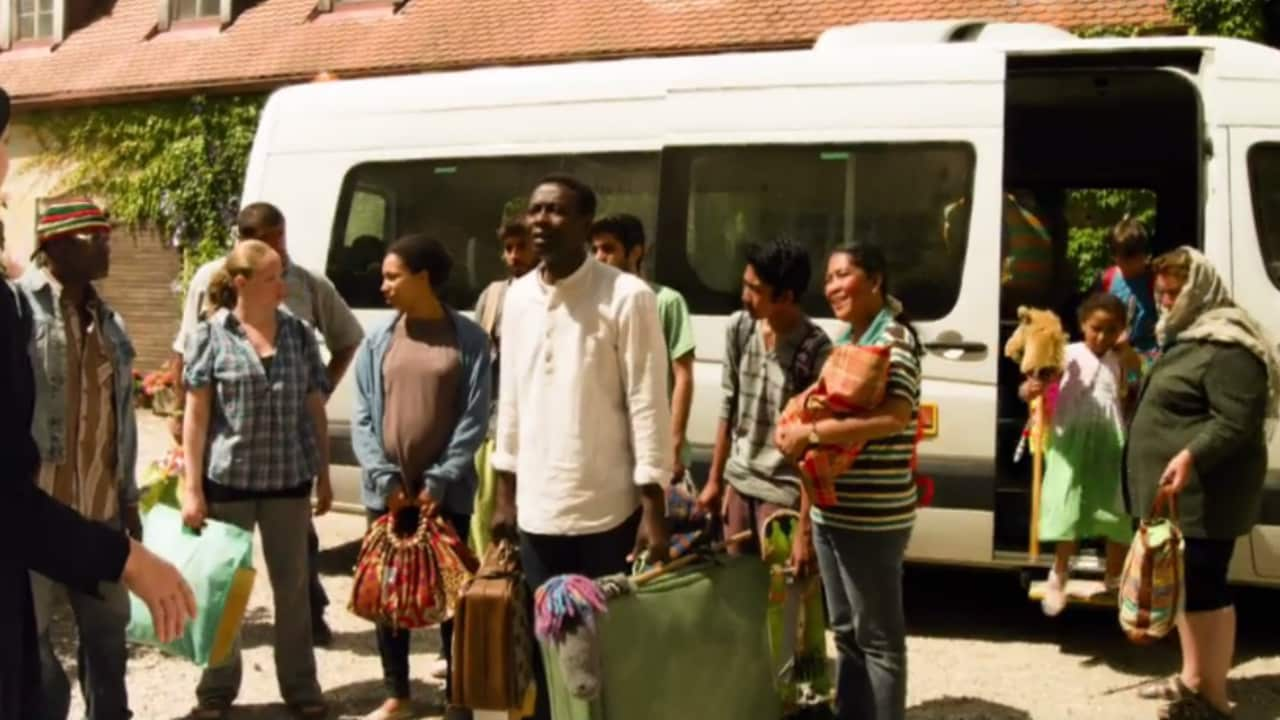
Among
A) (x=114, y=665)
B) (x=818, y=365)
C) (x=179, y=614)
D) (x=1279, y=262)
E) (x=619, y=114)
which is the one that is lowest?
(x=114, y=665)

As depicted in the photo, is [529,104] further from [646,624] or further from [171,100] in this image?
[171,100]

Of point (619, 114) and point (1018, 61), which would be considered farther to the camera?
point (619, 114)

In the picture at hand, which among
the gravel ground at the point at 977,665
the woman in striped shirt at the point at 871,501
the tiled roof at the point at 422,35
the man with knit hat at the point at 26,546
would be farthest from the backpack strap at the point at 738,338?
the tiled roof at the point at 422,35

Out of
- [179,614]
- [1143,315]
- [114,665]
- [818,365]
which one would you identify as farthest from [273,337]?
[1143,315]

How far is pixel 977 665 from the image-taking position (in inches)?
255

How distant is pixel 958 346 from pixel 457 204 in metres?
2.84

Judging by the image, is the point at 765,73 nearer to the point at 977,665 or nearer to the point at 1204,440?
the point at 1204,440

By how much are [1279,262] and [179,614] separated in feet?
17.4

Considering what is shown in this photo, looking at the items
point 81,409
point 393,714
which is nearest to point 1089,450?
point 393,714

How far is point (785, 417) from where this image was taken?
4.68 meters

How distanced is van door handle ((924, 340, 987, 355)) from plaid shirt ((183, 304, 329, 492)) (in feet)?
9.38

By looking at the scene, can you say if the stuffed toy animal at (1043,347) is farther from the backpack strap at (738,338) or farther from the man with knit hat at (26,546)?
the man with knit hat at (26,546)

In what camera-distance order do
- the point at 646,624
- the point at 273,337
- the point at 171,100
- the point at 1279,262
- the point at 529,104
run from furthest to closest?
the point at 171,100
the point at 529,104
the point at 1279,262
the point at 273,337
the point at 646,624

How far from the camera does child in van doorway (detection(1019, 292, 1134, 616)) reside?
21.9ft
